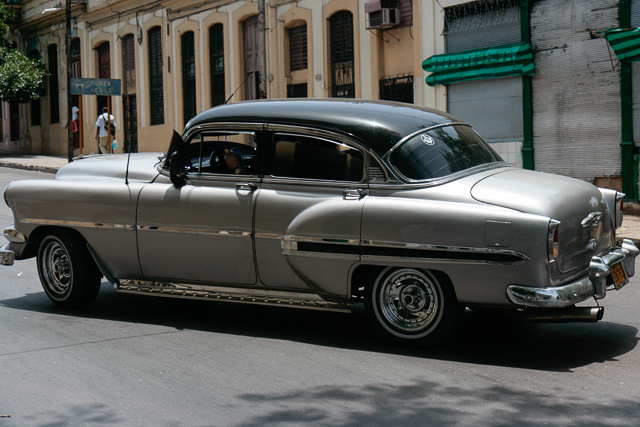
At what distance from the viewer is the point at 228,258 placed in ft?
20.5

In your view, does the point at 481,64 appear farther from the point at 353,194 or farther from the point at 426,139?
the point at 353,194

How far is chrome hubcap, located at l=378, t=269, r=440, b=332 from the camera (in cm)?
562

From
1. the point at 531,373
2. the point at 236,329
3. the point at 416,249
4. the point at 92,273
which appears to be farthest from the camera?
the point at 92,273

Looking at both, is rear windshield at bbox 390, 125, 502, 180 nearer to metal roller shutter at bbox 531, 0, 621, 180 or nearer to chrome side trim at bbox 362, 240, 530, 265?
chrome side trim at bbox 362, 240, 530, 265

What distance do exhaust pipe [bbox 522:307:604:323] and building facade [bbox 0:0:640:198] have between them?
10138 mm

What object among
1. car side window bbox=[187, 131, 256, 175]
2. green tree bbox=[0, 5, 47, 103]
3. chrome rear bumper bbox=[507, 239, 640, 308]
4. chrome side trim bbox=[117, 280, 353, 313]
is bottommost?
chrome side trim bbox=[117, 280, 353, 313]

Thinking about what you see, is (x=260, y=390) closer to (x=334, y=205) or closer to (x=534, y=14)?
(x=334, y=205)

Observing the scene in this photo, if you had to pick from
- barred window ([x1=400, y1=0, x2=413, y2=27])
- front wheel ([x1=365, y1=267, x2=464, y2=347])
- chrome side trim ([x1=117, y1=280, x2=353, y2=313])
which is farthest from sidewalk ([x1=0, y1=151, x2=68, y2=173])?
front wheel ([x1=365, y1=267, x2=464, y2=347])

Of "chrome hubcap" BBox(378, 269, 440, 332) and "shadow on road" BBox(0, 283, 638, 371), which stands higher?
"chrome hubcap" BBox(378, 269, 440, 332)

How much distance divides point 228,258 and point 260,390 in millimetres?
1668

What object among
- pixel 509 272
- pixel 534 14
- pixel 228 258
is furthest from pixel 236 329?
pixel 534 14

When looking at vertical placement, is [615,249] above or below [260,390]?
above

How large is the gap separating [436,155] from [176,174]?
6.81 ft

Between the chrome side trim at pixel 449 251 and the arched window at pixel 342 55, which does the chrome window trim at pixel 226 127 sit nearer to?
the chrome side trim at pixel 449 251
